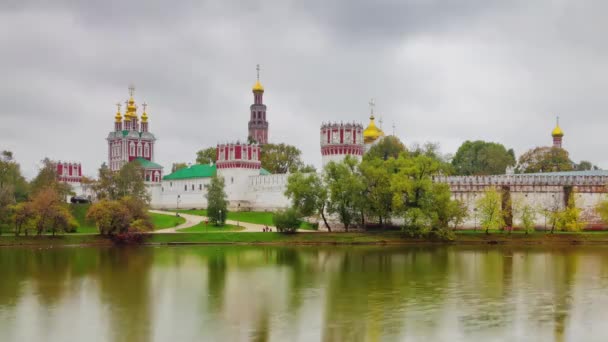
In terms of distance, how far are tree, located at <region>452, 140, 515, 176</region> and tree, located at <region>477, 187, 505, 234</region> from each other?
28.1 metres

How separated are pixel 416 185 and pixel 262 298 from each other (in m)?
29.5

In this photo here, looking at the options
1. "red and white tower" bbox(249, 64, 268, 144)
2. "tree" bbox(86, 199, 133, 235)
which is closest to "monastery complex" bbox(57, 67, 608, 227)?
"red and white tower" bbox(249, 64, 268, 144)

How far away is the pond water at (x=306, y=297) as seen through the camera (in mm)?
20781

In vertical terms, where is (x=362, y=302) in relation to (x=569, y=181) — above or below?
below

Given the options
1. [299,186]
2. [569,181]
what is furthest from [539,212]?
[299,186]

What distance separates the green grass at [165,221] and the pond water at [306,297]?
18567mm

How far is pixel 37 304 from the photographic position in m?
25.5

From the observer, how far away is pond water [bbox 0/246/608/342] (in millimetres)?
20781

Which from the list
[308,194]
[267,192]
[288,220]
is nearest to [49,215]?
[288,220]

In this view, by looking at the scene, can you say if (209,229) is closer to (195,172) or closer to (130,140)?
(195,172)

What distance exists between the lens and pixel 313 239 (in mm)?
54750

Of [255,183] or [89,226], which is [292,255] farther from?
[255,183]

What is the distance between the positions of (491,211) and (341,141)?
49.9ft

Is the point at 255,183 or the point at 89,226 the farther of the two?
the point at 255,183
